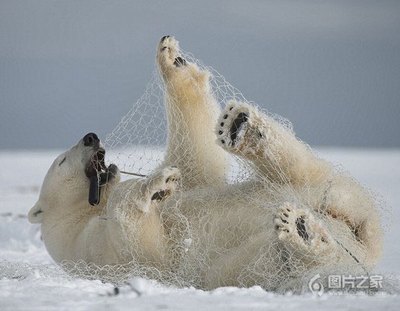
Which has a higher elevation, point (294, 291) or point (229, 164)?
point (229, 164)

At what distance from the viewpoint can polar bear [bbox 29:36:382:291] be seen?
422cm

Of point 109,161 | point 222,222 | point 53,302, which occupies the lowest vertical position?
point 53,302

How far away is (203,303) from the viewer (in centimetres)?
340

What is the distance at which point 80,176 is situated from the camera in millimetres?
5246

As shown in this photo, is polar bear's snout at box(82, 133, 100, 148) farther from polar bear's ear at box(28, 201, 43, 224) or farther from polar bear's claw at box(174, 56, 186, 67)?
polar bear's claw at box(174, 56, 186, 67)

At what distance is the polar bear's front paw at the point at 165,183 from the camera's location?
450 cm

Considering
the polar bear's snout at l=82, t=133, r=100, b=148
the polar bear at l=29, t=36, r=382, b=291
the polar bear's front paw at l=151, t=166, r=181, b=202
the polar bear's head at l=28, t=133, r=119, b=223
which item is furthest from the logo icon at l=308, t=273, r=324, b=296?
the polar bear's snout at l=82, t=133, r=100, b=148

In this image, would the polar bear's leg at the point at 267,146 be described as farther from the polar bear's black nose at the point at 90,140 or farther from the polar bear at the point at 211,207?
the polar bear's black nose at the point at 90,140

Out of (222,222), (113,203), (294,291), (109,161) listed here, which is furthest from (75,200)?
(294,291)

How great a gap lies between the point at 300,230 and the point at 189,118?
57.0 inches

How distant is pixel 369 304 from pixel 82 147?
94.7 inches

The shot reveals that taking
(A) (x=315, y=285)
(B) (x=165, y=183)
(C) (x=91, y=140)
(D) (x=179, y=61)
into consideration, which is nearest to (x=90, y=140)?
(C) (x=91, y=140)

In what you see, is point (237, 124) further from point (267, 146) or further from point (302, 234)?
point (302, 234)

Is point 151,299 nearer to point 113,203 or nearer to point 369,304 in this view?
point 369,304
